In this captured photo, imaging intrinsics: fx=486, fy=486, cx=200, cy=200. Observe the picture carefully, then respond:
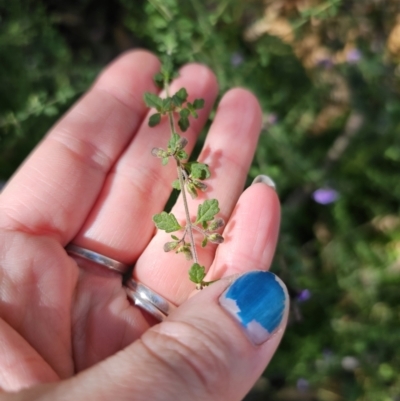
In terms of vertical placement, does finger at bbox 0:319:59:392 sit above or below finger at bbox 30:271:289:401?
below

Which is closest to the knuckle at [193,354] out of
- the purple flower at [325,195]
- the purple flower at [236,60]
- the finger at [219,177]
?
the finger at [219,177]

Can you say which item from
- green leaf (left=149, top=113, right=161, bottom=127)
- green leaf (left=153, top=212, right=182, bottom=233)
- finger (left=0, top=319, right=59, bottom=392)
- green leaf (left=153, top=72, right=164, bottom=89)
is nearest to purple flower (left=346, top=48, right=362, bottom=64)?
green leaf (left=153, top=72, right=164, bottom=89)

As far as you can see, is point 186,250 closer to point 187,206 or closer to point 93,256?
point 187,206

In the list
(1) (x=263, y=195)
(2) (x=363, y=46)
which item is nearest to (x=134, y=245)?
(1) (x=263, y=195)

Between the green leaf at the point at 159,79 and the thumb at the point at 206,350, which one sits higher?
the green leaf at the point at 159,79

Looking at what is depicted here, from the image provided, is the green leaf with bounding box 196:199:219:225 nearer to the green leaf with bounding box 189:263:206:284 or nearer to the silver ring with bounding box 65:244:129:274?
the green leaf with bounding box 189:263:206:284

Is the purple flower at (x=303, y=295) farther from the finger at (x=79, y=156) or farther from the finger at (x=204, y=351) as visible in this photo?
the finger at (x=79, y=156)

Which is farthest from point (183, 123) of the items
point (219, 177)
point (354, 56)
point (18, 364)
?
point (354, 56)
